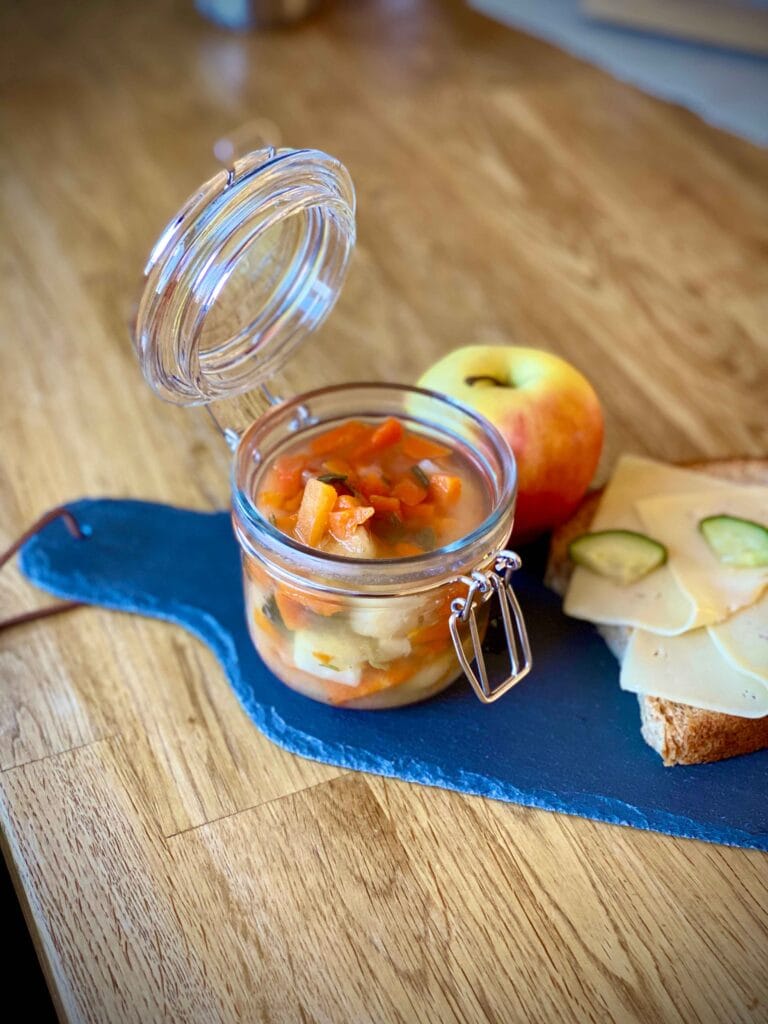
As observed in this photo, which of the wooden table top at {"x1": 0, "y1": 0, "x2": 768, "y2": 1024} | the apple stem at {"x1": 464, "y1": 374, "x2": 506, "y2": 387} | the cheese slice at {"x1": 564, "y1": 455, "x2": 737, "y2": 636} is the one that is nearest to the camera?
the wooden table top at {"x1": 0, "y1": 0, "x2": 768, "y2": 1024}

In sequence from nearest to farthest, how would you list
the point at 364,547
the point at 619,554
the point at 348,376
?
the point at 364,547 < the point at 619,554 < the point at 348,376

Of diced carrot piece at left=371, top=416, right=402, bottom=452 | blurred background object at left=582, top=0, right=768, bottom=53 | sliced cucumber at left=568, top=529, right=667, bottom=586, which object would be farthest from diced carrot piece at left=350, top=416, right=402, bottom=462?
blurred background object at left=582, top=0, right=768, bottom=53

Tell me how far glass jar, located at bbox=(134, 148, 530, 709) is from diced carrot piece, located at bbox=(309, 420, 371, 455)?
0.18ft

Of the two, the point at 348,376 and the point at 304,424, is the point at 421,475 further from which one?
the point at 348,376

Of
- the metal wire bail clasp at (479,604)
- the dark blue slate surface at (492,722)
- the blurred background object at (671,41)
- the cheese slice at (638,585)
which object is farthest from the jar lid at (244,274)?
the blurred background object at (671,41)

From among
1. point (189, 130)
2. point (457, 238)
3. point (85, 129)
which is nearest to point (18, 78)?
point (85, 129)

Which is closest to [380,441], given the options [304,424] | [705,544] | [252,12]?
[304,424]

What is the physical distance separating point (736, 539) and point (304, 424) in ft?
2.37

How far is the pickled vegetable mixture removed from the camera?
57.1 inches

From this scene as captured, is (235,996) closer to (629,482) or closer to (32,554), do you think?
(32,554)

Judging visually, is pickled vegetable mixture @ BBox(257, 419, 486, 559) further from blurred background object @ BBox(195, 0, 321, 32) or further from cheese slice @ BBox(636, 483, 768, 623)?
blurred background object @ BBox(195, 0, 321, 32)

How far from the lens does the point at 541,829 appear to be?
1.47m

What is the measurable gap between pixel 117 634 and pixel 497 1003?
0.81 m

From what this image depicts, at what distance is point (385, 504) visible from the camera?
4.85 feet
